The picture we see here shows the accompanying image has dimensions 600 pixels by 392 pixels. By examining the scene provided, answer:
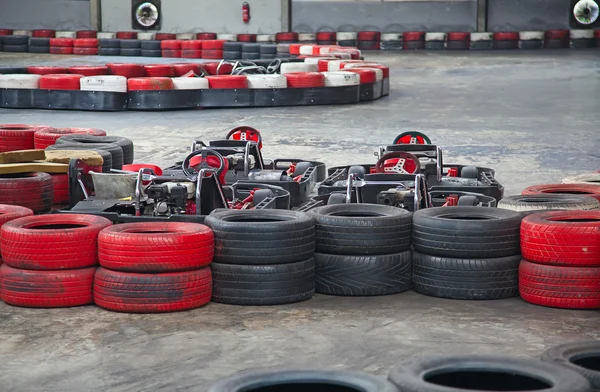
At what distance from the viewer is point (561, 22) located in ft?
95.7

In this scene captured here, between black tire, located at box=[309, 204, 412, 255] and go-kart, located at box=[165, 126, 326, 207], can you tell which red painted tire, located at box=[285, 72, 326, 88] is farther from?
black tire, located at box=[309, 204, 412, 255]

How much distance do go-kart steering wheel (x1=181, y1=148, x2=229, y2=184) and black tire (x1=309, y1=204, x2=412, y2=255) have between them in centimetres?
167

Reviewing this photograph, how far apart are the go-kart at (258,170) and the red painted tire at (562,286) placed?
2842 millimetres

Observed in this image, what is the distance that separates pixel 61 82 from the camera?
15.7 metres

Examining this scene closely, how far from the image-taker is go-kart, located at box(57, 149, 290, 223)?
6.89m

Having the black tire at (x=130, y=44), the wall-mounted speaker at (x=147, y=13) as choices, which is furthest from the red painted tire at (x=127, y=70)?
the wall-mounted speaker at (x=147, y=13)

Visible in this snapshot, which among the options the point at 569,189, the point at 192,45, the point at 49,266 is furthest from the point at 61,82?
the point at 192,45

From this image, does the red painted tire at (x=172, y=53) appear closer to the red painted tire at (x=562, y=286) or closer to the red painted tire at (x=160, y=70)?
the red painted tire at (x=160, y=70)

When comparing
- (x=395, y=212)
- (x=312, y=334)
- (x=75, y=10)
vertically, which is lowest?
(x=312, y=334)

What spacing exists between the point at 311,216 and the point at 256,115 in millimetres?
8861

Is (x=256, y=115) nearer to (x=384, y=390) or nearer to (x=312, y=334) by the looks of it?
(x=312, y=334)

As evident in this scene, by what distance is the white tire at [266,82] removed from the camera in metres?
15.9

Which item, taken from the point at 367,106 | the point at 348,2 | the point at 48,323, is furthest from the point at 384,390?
the point at 348,2

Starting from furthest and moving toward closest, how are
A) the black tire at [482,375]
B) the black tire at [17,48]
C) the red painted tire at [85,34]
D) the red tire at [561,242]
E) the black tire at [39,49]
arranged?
the red painted tire at [85,34] < the black tire at [17,48] < the black tire at [39,49] < the red tire at [561,242] < the black tire at [482,375]
